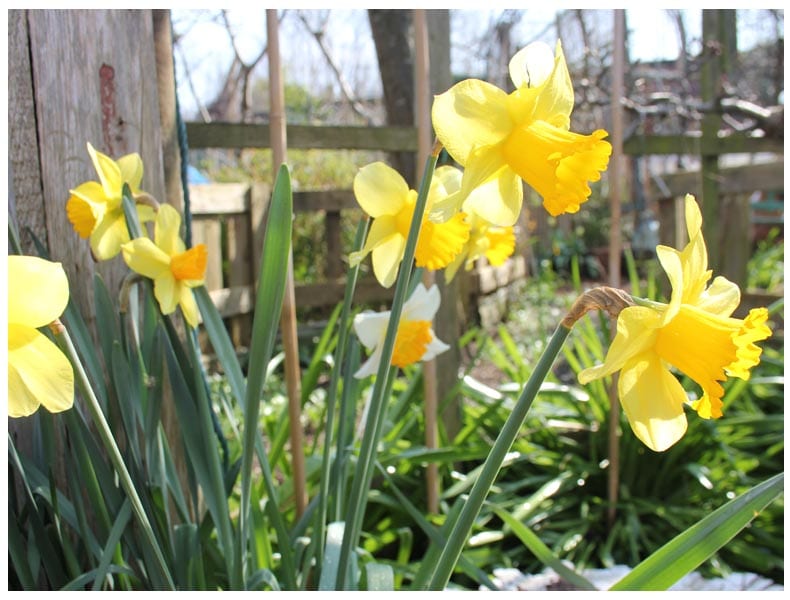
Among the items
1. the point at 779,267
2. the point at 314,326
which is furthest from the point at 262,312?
the point at 779,267

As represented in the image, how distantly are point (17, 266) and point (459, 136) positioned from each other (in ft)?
1.38

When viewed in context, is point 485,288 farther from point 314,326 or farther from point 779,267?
point 779,267

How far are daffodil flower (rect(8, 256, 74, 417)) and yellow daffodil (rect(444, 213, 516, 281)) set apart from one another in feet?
2.04

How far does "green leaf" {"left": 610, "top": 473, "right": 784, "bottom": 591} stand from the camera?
2.32ft

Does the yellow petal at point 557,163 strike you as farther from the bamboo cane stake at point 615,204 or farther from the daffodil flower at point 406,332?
the bamboo cane stake at point 615,204

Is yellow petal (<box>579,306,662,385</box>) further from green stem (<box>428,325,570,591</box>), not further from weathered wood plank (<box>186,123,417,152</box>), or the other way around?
weathered wood plank (<box>186,123,417,152</box>)

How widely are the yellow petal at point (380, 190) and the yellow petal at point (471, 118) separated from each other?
0.60ft

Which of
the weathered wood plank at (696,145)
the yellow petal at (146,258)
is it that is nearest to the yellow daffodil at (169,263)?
the yellow petal at (146,258)

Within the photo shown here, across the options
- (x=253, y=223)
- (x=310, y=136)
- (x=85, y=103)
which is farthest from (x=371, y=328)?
(x=253, y=223)

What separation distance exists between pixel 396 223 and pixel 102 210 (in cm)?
46

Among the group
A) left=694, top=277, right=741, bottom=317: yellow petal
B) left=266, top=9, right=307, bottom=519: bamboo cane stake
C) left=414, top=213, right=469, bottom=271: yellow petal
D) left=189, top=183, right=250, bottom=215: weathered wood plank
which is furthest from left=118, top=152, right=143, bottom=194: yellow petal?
left=189, top=183, right=250, bottom=215: weathered wood plank

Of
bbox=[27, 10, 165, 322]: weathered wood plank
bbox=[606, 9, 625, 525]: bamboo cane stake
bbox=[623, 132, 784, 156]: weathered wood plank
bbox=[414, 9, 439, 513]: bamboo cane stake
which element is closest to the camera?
bbox=[27, 10, 165, 322]: weathered wood plank

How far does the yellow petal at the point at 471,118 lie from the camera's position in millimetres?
672

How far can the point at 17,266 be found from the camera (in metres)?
0.63
